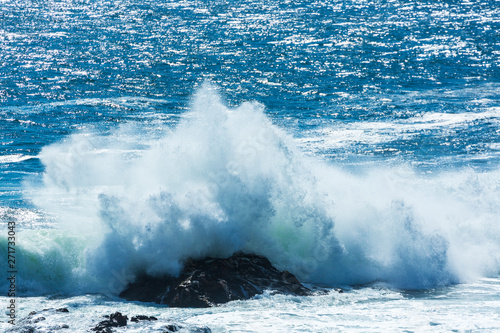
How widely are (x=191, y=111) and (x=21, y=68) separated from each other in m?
13.1

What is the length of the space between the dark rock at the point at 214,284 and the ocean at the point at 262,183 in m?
0.26

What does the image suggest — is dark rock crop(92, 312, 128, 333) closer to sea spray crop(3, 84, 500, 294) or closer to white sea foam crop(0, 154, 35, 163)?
sea spray crop(3, 84, 500, 294)

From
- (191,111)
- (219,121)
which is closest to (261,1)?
(191,111)

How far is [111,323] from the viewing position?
28.8ft

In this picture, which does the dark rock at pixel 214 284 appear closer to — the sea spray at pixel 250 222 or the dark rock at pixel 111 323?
the sea spray at pixel 250 222

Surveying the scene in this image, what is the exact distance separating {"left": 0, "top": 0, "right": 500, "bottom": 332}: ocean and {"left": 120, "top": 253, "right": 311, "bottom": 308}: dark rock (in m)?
0.26

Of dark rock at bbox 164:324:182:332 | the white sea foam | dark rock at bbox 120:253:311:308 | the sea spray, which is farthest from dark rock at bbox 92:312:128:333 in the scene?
the white sea foam

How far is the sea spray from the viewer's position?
39.8 ft

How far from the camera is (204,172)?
44.4 ft

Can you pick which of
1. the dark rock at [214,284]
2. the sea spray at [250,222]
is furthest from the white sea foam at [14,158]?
the dark rock at [214,284]

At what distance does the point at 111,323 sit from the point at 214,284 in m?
2.55

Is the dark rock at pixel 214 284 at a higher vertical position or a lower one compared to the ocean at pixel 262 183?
lower

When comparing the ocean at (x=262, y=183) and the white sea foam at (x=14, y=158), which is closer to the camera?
the ocean at (x=262, y=183)

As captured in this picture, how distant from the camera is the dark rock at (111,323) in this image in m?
8.61
